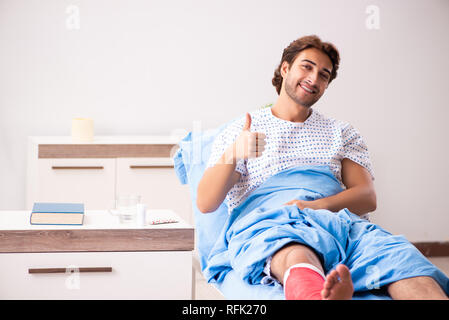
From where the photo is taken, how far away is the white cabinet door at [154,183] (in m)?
3.21

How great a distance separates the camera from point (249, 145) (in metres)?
1.61

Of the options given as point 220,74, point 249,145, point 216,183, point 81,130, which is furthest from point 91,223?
point 220,74

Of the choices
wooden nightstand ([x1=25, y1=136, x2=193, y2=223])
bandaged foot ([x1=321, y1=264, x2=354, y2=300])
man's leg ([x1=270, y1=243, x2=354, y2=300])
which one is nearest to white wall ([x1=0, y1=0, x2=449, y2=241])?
wooden nightstand ([x1=25, y1=136, x2=193, y2=223])

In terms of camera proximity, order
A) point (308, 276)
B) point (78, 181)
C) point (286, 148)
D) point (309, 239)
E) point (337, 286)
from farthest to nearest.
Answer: point (78, 181), point (286, 148), point (309, 239), point (308, 276), point (337, 286)

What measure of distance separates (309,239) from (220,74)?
237cm

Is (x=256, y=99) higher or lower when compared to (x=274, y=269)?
higher

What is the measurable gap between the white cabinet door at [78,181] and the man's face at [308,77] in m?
1.55

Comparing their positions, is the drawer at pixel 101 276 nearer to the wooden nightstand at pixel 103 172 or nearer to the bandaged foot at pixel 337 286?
the bandaged foot at pixel 337 286

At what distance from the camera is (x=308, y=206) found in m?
1.70

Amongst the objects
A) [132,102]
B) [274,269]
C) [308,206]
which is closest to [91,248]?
[274,269]

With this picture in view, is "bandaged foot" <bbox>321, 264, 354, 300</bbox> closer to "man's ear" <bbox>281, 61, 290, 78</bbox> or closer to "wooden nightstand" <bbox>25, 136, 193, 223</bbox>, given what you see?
"man's ear" <bbox>281, 61, 290, 78</bbox>

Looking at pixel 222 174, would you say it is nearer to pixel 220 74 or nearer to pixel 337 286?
pixel 337 286
